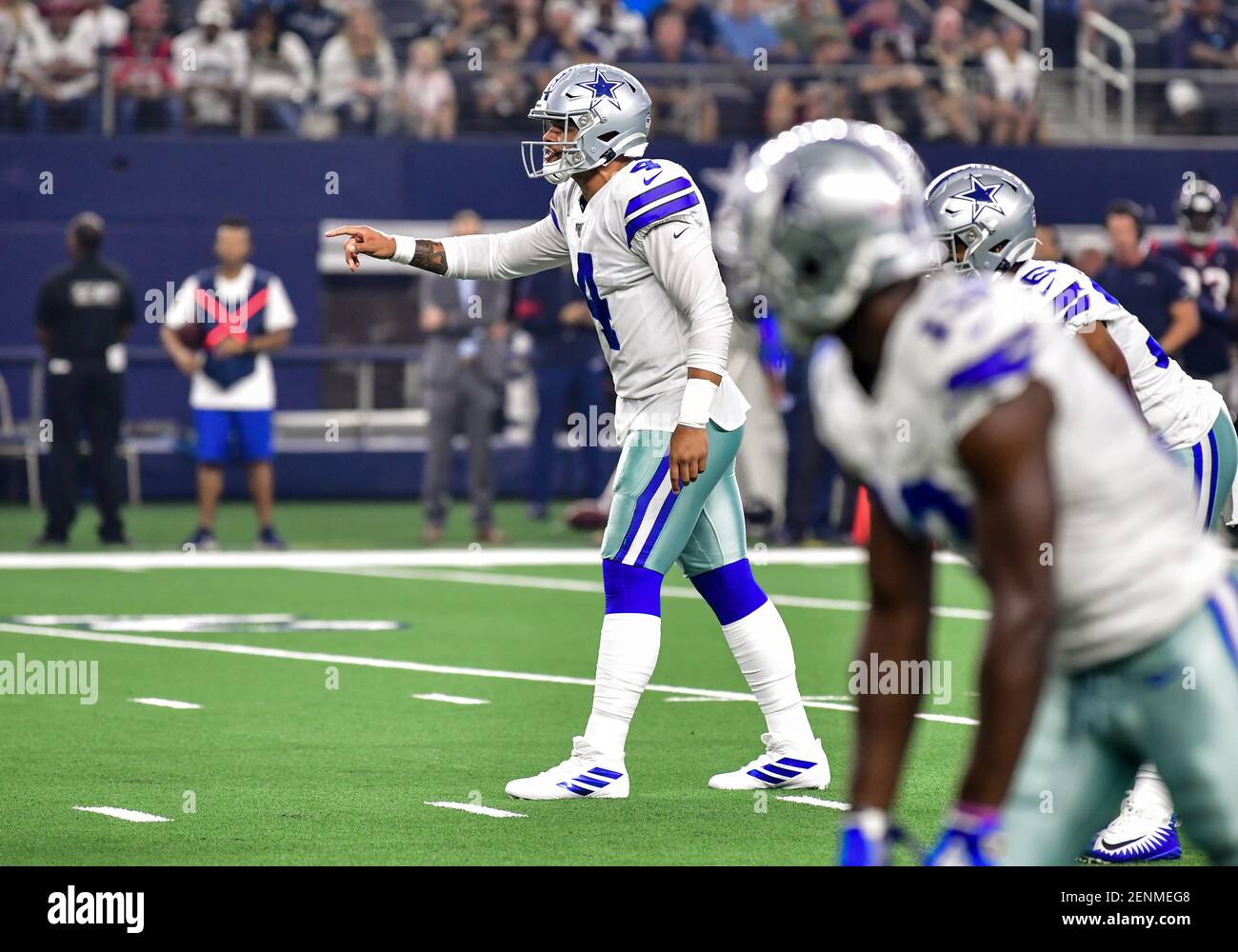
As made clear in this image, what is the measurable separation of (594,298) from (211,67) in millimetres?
13736

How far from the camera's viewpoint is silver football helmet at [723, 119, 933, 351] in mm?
3500

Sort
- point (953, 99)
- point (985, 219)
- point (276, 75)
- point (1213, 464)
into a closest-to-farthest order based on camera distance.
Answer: point (985, 219) < point (1213, 464) < point (276, 75) < point (953, 99)

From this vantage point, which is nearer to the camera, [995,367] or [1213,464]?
[995,367]

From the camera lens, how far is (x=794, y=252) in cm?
354

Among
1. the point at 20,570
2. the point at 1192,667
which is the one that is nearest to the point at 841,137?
the point at 1192,667

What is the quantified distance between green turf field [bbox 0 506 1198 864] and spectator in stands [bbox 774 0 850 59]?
898cm

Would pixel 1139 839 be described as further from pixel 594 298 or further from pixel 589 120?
pixel 589 120

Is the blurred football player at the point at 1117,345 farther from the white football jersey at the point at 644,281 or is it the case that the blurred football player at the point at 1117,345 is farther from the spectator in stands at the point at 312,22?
the spectator in stands at the point at 312,22

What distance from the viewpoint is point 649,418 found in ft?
22.8

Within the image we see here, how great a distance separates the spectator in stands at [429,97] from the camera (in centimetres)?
2044

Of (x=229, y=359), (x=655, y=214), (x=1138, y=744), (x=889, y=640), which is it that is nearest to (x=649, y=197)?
(x=655, y=214)

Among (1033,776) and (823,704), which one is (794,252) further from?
(823,704)

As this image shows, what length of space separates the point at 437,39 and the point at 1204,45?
7.66m

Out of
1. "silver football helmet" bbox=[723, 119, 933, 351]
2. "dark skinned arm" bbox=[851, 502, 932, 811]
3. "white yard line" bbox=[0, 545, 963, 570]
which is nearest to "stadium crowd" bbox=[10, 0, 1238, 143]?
"white yard line" bbox=[0, 545, 963, 570]
